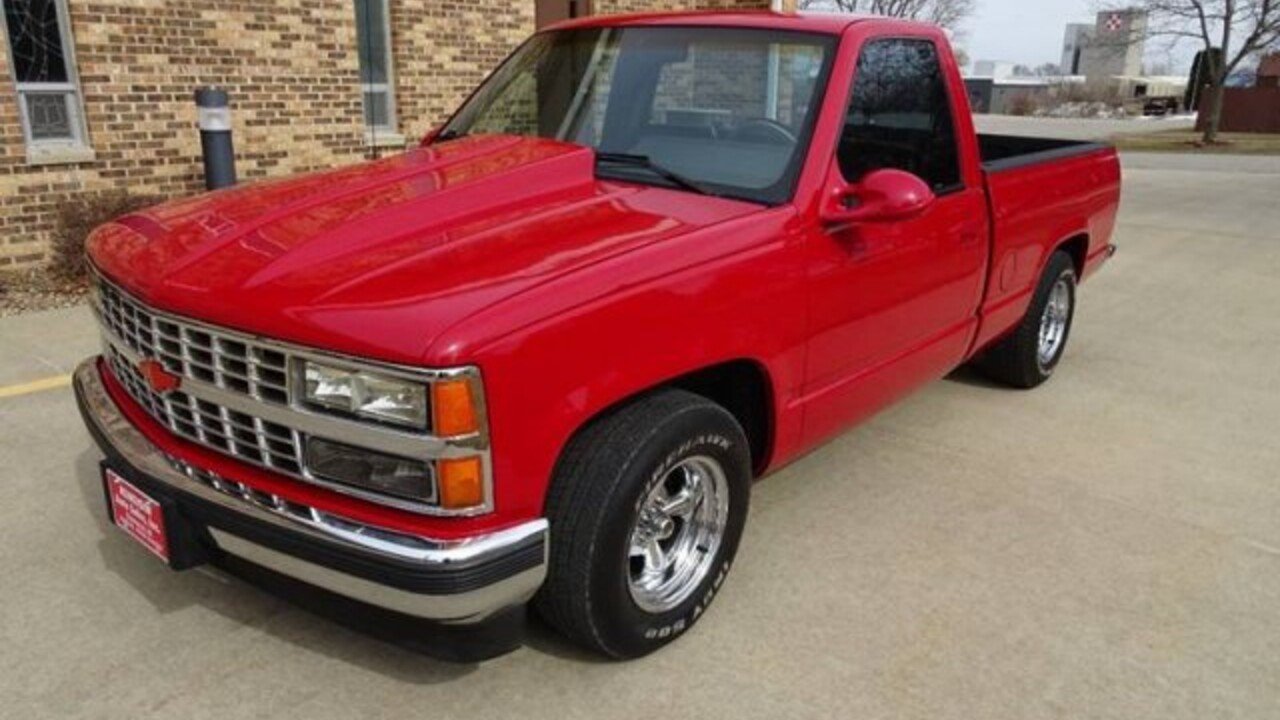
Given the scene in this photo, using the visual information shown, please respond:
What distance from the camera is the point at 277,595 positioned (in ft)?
8.30

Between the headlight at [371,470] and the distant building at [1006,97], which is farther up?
the headlight at [371,470]

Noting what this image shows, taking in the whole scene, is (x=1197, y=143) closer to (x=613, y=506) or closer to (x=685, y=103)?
(x=685, y=103)

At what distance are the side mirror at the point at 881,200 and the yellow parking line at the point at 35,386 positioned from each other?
4.01m

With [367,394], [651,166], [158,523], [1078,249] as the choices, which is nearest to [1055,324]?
[1078,249]

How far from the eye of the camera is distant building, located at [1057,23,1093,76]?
90875 millimetres

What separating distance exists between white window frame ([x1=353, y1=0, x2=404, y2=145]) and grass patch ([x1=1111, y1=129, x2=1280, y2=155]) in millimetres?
19295

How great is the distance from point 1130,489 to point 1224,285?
16.6ft

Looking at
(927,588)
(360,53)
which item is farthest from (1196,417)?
(360,53)

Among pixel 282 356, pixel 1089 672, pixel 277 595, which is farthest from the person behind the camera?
pixel 1089 672

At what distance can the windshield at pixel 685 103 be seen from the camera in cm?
325

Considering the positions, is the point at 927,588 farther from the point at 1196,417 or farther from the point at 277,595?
the point at 1196,417

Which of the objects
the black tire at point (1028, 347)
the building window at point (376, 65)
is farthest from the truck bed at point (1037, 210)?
the building window at point (376, 65)

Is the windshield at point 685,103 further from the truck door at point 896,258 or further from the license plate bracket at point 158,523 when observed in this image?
the license plate bracket at point 158,523

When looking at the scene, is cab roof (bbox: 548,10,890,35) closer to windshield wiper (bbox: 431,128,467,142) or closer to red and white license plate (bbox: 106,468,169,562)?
windshield wiper (bbox: 431,128,467,142)
